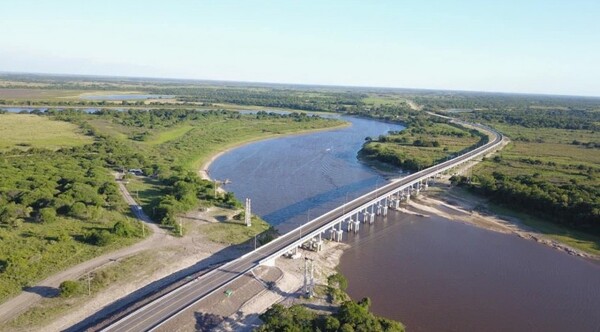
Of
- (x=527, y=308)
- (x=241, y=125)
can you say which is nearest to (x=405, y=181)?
(x=527, y=308)

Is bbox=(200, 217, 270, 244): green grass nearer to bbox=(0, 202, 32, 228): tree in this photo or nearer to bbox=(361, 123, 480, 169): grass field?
bbox=(0, 202, 32, 228): tree

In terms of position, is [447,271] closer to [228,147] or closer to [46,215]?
[46,215]

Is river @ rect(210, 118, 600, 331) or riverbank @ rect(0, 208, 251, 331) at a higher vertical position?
riverbank @ rect(0, 208, 251, 331)

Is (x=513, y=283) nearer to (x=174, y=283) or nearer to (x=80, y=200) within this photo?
(x=174, y=283)

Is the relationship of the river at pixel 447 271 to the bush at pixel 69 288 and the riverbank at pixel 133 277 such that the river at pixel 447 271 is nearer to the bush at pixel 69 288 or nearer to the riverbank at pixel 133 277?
the riverbank at pixel 133 277

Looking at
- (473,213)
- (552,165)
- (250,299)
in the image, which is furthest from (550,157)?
(250,299)

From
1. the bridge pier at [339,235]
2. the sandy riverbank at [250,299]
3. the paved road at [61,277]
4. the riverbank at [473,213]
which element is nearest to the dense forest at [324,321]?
the sandy riverbank at [250,299]

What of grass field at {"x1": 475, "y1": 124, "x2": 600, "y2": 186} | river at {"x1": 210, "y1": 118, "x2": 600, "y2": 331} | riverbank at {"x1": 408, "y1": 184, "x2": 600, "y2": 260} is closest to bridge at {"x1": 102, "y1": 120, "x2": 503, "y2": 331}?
river at {"x1": 210, "y1": 118, "x2": 600, "y2": 331}
